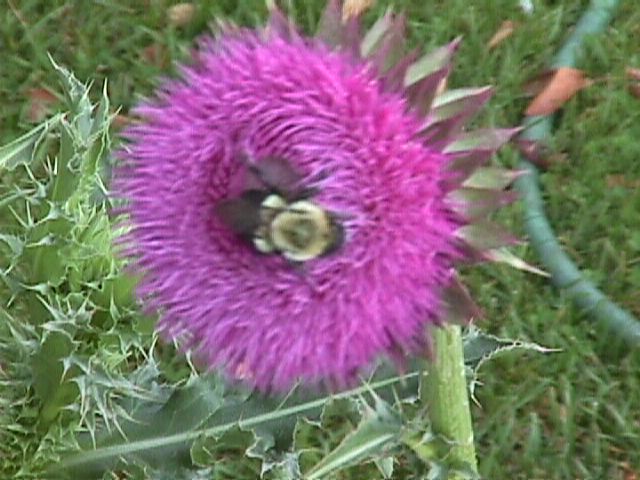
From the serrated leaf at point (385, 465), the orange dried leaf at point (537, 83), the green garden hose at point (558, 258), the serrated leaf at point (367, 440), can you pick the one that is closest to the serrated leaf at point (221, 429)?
the serrated leaf at point (385, 465)

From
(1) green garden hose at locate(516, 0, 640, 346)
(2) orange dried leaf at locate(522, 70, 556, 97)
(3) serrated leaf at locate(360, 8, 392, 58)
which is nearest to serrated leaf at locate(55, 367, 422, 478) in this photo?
(3) serrated leaf at locate(360, 8, 392, 58)

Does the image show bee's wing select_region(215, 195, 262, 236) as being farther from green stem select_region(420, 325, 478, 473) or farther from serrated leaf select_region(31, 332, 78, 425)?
serrated leaf select_region(31, 332, 78, 425)

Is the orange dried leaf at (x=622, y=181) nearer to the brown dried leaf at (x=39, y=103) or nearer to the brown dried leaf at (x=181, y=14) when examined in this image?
the brown dried leaf at (x=181, y=14)

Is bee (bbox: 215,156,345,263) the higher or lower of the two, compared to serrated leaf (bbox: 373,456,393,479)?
higher

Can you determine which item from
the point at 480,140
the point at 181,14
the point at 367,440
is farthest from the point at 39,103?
the point at 480,140

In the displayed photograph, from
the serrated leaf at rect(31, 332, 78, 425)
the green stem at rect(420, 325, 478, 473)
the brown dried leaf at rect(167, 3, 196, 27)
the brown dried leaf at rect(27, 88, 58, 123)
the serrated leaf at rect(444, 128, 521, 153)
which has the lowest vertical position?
the serrated leaf at rect(31, 332, 78, 425)
